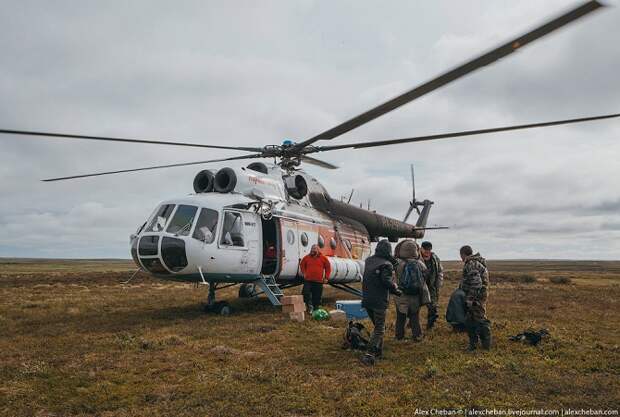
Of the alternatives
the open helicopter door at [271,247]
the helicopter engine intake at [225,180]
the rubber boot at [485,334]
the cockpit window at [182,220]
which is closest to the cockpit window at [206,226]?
the cockpit window at [182,220]

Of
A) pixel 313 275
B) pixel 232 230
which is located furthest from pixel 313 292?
pixel 232 230

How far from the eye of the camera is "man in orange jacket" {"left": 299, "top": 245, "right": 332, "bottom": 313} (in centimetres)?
1280

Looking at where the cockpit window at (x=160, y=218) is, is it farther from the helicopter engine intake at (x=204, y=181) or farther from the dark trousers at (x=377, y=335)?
the dark trousers at (x=377, y=335)

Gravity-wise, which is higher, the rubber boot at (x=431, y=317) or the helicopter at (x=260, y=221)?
the helicopter at (x=260, y=221)

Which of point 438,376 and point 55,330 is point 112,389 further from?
point 55,330

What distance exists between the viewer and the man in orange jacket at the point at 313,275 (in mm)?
12797

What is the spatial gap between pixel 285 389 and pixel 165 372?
2101mm

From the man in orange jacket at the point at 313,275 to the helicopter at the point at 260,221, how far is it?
98 cm

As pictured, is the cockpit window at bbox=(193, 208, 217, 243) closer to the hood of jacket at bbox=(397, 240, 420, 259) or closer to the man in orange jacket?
the man in orange jacket

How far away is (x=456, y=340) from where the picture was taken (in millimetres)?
9148

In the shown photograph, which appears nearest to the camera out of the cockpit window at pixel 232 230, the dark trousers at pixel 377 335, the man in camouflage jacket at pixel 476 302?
the dark trousers at pixel 377 335

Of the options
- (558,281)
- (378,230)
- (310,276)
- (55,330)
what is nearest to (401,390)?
(310,276)

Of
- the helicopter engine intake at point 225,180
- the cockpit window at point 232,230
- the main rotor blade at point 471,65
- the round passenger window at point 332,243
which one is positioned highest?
the main rotor blade at point 471,65

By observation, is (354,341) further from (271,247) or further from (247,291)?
(247,291)
